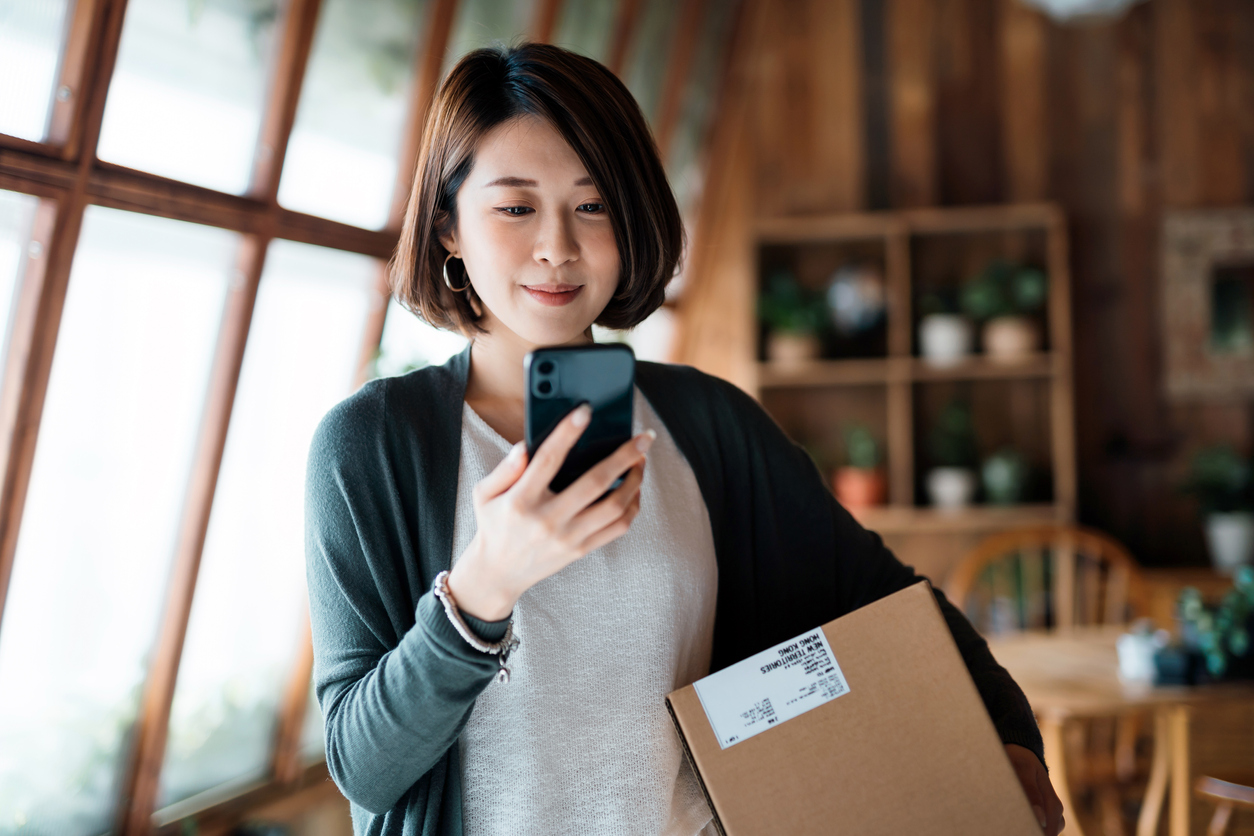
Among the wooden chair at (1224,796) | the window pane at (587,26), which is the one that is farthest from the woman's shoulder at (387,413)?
the window pane at (587,26)

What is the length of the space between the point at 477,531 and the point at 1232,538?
3.75m

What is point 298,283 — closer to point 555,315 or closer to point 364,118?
point 364,118

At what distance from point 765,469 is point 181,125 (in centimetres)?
153

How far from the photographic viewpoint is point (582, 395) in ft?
2.54

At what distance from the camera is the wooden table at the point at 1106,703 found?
2.23 meters

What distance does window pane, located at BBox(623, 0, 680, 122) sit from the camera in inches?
148

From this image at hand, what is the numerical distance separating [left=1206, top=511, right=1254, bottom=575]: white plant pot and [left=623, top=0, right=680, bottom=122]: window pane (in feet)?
9.01

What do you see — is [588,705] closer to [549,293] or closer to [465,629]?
[465,629]

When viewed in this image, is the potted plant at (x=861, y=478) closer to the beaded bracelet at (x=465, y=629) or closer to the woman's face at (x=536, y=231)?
the woman's face at (x=536, y=231)

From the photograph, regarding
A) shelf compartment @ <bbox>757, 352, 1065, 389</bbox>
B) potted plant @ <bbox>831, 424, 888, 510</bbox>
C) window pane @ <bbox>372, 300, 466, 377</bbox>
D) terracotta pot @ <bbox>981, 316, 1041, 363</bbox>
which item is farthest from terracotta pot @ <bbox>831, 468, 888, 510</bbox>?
window pane @ <bbox>372, 300, 466, 377</bbox>

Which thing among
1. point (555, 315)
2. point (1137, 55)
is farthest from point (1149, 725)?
point (555, 315)

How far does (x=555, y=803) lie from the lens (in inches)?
33.6

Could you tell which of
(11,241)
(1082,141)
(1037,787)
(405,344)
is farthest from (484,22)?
(1082,141)

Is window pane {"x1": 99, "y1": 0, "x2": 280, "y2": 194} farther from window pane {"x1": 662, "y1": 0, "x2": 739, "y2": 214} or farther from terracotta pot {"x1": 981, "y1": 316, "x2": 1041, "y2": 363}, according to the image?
terracotta pot {"x1": 981, "y1": 316, "x2": 1041, "y2": 363}
